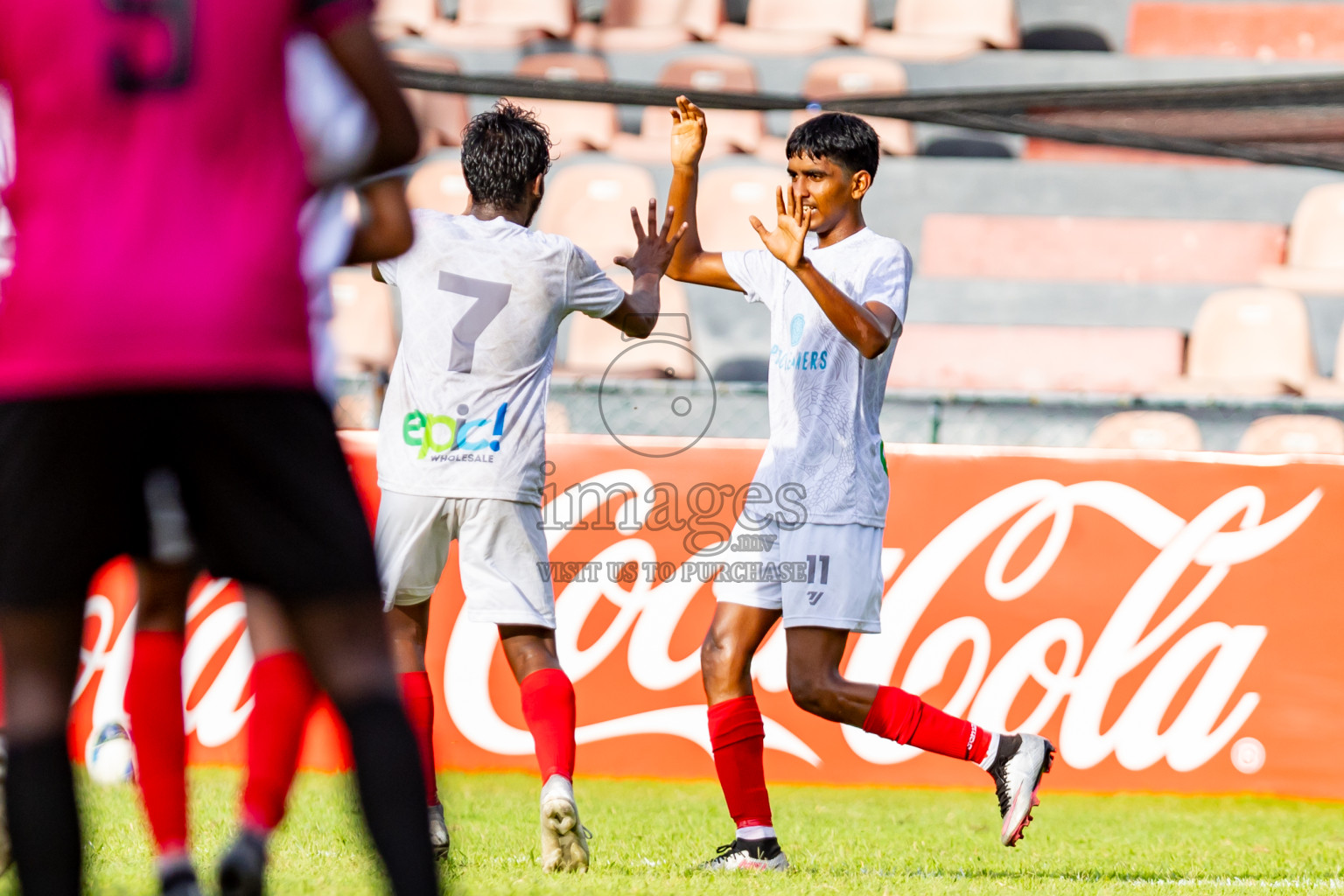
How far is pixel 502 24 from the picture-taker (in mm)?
12570

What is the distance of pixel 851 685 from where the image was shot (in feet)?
13.5

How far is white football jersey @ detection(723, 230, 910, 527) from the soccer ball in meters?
2.60

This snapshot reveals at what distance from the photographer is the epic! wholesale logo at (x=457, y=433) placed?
4.08 m

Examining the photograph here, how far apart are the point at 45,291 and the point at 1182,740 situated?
472cm

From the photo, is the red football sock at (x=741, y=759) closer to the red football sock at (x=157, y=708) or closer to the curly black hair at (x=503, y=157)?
the curly black hair at (x=503, y=157)

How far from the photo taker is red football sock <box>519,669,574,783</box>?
393 centimetres

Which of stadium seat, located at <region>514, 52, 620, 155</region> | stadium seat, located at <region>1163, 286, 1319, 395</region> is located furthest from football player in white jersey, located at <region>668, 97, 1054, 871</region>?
stadium seat, located at <region>514, 52, 620, 155</region>

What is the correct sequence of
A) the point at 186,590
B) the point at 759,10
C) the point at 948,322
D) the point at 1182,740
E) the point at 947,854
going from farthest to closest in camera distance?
the point at 759,10
the point at 948,322
the point at 1182,740
the point at 947,854
the point at 186,590

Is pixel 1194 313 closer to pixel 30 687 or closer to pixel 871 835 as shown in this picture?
pixel 871 835

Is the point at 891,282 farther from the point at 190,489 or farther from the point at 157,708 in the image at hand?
the point at 190,489

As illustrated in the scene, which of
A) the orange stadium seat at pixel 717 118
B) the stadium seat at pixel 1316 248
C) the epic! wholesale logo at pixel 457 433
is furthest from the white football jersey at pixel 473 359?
the orange stadium seat at pixel 717 118

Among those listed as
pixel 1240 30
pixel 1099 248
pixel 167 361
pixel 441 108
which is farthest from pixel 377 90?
pixel 1240 30

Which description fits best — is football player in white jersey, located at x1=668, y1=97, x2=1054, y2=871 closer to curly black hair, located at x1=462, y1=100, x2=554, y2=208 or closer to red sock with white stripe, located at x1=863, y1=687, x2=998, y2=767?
red sock with white stripe, located at x1=863, y1=687, x2=998, y2=767

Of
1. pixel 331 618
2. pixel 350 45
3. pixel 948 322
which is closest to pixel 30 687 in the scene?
pixel 331 618
